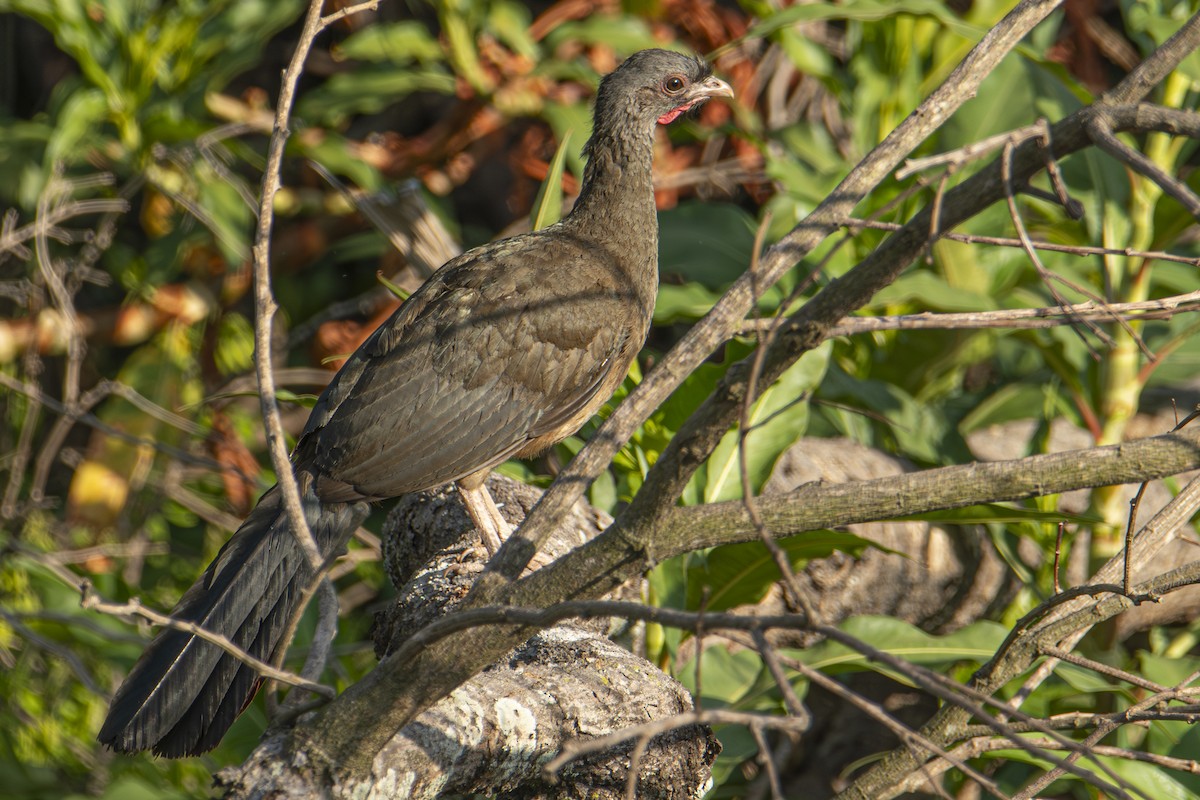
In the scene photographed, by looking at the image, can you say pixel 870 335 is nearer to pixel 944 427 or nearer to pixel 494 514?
pixel 944 427

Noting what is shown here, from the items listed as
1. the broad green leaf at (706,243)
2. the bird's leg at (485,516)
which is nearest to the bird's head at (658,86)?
the broad green leaf at (706,243)

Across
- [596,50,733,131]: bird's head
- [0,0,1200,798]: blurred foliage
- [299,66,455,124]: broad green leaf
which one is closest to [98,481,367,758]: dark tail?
[0,0,1200,798]: blurred foliage

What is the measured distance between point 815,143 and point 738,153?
112 cm

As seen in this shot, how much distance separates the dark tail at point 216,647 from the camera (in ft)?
7.68

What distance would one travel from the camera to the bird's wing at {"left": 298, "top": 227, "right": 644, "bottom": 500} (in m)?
3.21

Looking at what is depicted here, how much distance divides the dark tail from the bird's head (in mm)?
1613

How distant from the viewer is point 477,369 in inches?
132

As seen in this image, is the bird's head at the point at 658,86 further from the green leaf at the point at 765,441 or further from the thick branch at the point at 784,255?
the thick branch at the point at 784,255

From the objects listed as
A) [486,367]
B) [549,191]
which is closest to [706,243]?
[549,191]

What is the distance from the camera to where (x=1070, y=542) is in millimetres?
3939

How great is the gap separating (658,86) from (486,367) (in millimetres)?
1196

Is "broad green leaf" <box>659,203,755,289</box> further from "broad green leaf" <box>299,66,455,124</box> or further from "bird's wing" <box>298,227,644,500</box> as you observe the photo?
"broad green leaf" <box>299,66,455,124</box>

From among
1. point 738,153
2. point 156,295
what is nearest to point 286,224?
point 156,295

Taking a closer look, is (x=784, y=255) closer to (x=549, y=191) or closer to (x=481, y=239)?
(x=549, y=191)
